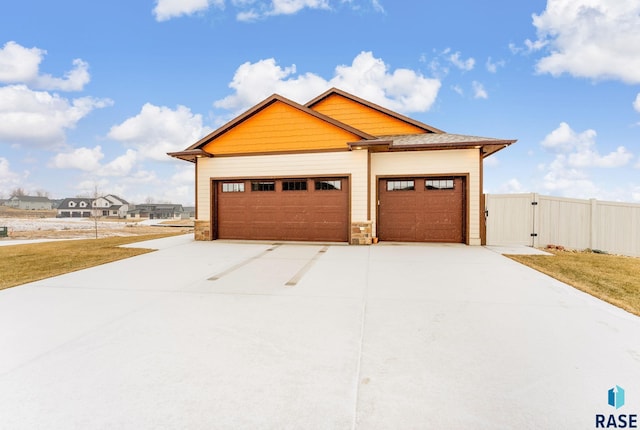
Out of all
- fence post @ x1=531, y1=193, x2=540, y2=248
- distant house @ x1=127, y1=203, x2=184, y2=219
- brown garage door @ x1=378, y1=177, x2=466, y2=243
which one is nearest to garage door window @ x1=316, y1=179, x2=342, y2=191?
brown garage door @ x1=378, y1=177, x2=466, y2=243

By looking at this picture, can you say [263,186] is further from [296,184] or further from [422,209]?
[422,209]

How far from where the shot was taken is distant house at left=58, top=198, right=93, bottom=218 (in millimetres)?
87125

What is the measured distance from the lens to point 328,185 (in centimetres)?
1154

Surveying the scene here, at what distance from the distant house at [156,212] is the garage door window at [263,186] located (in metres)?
77.9

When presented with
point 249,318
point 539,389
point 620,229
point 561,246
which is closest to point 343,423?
point 539,389

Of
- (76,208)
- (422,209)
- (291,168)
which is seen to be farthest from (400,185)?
(76,208)

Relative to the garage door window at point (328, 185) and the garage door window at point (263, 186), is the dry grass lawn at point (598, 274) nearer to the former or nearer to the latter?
the garage door window at point (328, 185)

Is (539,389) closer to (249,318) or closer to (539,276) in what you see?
(249,318)

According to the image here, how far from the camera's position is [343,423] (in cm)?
212

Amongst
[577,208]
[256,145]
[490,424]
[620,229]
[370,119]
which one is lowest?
[490,424]

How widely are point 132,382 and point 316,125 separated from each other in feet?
33.7

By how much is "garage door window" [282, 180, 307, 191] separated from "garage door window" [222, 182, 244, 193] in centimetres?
193

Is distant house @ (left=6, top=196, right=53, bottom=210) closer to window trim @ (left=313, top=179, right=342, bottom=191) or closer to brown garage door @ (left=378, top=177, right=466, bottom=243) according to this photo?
window trim @ (left=313, top=179, right=342, bottom=191)

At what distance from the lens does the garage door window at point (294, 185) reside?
11.7 meters
